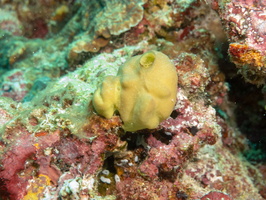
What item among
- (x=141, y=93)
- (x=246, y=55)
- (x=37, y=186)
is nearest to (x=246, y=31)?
(x=246, y=55)

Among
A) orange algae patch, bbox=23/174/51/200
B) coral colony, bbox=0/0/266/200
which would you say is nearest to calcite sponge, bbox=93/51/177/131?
coral colony, bbox=0/0/266/200

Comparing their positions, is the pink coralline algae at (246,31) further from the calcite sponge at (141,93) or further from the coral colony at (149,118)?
the calcite sponge at (141,93)

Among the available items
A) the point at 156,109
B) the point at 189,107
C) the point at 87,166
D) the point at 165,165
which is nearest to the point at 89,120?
the point at 87,166

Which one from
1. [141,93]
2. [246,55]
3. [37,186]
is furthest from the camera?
[246,55]

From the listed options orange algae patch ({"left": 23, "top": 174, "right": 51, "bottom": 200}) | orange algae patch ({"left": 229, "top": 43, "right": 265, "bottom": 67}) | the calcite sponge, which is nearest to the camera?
the calcite sponge

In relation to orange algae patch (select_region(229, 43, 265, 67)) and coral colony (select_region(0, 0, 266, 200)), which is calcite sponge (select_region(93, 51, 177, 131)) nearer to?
coral colony (select_region(0, 0, 266, 200))

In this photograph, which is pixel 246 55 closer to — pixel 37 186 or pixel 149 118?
pixel 149 118

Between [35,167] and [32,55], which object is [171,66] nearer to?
[35,167]
